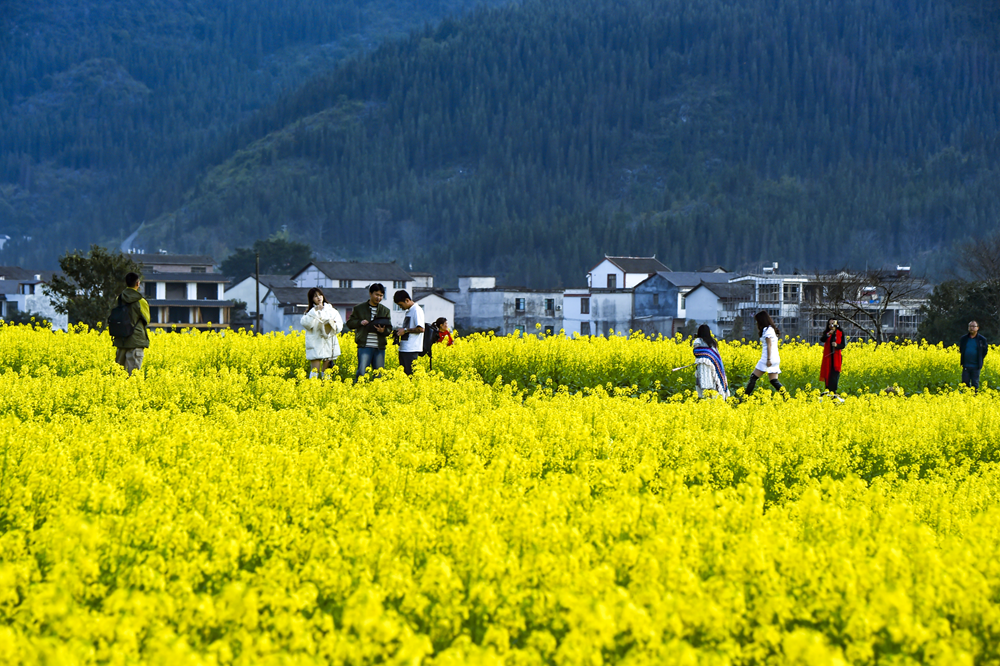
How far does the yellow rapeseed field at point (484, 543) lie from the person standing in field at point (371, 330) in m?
4.64

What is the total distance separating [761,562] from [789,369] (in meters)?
17.0

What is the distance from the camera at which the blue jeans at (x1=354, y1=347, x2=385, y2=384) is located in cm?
1531

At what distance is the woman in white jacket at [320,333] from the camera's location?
603 inches

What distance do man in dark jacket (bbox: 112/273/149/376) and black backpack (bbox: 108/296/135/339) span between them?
5 cm

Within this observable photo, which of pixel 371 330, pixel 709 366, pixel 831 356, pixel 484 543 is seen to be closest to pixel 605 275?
pixel 831 356

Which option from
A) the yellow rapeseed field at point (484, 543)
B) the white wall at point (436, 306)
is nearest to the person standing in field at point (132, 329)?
the yellow rapeseed field at point (484, 543)

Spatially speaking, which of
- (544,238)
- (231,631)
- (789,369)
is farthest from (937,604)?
(544,238)

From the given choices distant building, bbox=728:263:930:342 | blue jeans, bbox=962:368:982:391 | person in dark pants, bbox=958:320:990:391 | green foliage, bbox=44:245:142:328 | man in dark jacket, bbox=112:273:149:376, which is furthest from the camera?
distant building, bbox=728:263:930:342

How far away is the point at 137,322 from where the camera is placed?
1505 centimetres

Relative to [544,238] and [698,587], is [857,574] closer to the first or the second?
[698,587]

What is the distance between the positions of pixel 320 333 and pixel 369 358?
3.03ft

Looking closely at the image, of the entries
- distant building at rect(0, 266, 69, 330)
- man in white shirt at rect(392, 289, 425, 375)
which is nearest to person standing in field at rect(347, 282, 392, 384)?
man in white shirt at rect(392, 289, 425, 375)

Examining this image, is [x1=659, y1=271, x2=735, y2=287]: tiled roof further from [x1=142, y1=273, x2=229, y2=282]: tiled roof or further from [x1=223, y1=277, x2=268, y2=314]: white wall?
[x1=142, y1=273, x2=229, y2=282]: tiled roof

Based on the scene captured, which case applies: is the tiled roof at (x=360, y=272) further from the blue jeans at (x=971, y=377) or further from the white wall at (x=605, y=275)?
the blue jeans at (x=971, y=377)
